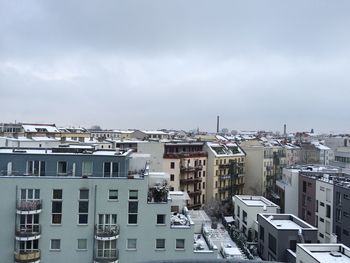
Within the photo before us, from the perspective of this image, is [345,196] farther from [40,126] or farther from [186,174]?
[40,126]

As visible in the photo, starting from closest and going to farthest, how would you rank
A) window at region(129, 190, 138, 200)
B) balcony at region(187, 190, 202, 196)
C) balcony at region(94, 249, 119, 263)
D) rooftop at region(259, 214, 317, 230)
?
balcony at region(94, 249, 119, 263)
window at region(129, 190, 138, 200)
rooftop at region(259, 214, 317, 230)
balcony at region(187, 190, 202, 196)

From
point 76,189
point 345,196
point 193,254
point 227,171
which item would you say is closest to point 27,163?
point 76,189

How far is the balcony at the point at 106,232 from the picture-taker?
29062mm

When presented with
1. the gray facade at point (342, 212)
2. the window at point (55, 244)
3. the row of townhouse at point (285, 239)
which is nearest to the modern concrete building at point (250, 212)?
the row of townhouse at point (285, 239)

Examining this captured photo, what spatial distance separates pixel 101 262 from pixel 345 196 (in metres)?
28.3

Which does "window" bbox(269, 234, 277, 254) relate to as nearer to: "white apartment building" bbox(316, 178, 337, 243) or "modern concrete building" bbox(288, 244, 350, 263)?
"modern concrete building" bbox(288, 244, 350, 263)

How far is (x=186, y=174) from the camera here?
6806 centimetres

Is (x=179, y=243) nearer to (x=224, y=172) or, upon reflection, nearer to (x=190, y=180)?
(x=190, y=180)

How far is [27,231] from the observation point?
95.2ft

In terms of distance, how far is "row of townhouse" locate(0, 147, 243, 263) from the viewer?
2920 cm

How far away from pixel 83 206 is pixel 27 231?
4121 mm

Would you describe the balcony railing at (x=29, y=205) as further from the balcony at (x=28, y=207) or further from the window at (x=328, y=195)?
the window at (x=328, y=195)

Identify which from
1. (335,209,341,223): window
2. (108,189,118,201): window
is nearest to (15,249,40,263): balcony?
(108,189,118,201): window

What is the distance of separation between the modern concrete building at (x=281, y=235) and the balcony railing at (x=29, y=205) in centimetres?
2188
